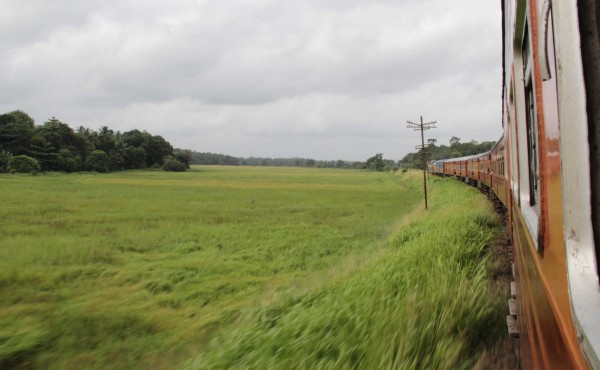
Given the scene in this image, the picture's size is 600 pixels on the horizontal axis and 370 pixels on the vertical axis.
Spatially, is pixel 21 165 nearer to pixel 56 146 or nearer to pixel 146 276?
pixel 56 146

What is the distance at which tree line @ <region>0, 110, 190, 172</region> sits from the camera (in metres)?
46.6

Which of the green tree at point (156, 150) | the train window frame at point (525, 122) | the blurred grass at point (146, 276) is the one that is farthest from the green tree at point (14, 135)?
the train window frame at point (525, 122)

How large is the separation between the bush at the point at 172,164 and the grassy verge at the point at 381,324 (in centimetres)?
7082

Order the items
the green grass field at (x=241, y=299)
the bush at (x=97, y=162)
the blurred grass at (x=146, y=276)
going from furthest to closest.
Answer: the bush at (x=97, y=162) < the blurred grass at (x=146, y=276) < the green grass field at (x=241, y=299)

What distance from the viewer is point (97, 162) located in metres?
54.3

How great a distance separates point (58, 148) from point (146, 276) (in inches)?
2122

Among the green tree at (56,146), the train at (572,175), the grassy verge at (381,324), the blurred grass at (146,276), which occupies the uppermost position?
the green tree at (56,146)

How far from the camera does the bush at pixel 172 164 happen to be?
7225cm

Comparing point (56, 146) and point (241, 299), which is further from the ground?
point (56, 146)

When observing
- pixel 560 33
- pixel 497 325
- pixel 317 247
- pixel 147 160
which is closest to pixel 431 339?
pixel 497 325

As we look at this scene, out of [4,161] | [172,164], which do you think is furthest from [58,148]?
[172,164]

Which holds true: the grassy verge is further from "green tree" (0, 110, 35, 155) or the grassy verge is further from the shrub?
"green tree" (0, 110, 35, 155)

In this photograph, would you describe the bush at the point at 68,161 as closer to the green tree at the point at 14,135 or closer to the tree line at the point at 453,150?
the green tree at the point at 14,135

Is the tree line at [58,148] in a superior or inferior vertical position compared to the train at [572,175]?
superior
